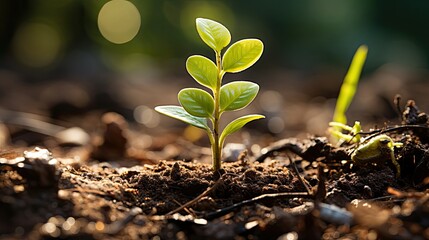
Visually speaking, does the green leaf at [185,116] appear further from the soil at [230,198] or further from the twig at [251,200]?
the twig at [251,200]

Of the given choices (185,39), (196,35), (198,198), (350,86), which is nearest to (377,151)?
(198,198)

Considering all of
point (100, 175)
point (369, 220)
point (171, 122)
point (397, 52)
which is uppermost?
point (397, 52)

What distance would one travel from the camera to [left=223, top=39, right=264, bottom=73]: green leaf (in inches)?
56.5

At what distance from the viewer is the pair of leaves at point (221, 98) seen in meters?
1.44

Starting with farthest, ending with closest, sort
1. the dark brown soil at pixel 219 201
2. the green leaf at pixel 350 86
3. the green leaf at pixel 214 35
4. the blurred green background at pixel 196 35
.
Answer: the blurred green background at pixel 196 35 < the green leaf at pixel 350 86 < the green leaf at pixel 214 35 < the dark brown soil at pixel 219 201

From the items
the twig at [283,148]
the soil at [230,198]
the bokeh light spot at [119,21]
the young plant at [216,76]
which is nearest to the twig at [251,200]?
the soil at [230,198]

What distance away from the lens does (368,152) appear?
1.50 meters

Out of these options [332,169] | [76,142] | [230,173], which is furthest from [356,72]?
[76,142]

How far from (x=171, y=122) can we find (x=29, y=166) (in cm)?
320

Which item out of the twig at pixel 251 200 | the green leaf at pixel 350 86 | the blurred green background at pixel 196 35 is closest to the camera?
the twig at pixel 251 200

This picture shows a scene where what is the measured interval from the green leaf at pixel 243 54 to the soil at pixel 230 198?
266 mm

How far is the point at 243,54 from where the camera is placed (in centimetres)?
144

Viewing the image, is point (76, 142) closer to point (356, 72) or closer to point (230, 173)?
point (356, 72)

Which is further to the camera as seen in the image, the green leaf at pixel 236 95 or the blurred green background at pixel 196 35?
the blurred green background at pixel 196 35
